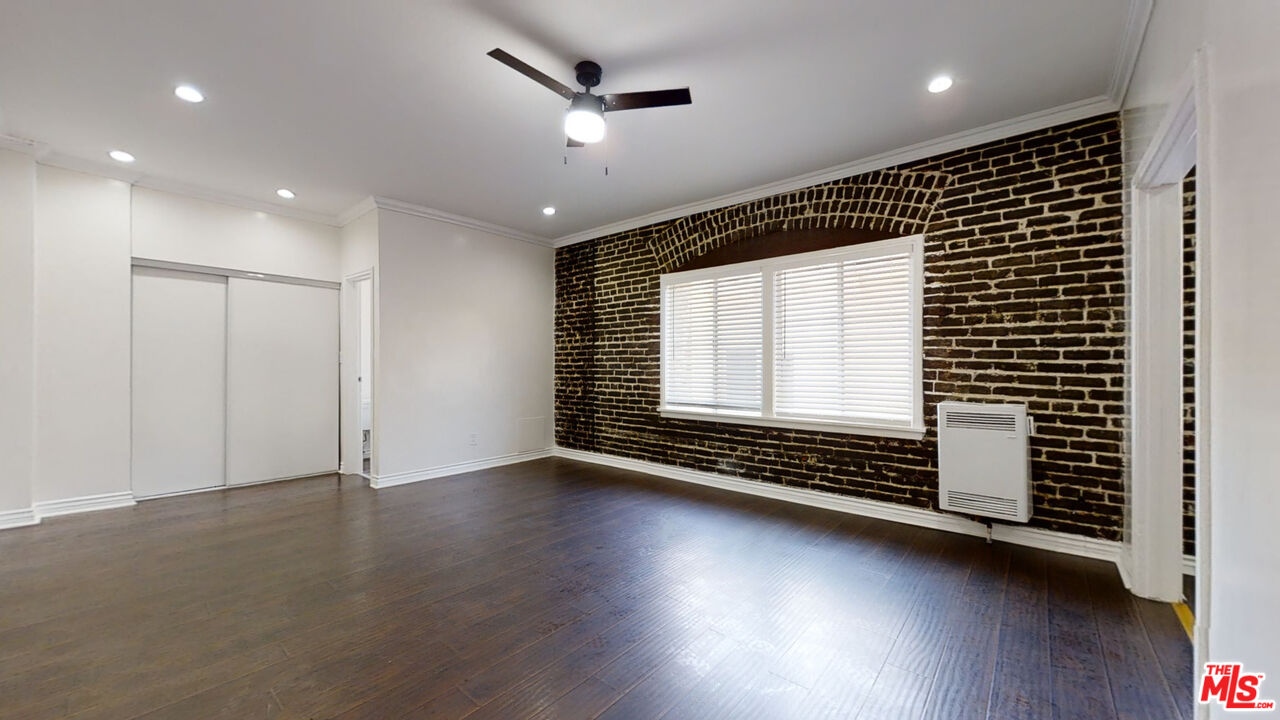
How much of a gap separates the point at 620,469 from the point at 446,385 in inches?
86.4

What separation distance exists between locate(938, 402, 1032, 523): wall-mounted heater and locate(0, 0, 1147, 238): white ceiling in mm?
2004

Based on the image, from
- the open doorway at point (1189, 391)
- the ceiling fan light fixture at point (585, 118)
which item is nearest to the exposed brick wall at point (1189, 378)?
the open doorway at point (1189, 391)

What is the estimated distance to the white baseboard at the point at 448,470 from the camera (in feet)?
15.5

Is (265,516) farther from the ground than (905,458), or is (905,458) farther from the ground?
(905,458)

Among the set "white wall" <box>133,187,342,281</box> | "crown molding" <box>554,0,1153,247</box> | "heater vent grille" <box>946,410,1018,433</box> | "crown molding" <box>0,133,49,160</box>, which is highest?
"crown molding" <box>0,133,49,160</box>

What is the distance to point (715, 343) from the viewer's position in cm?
488

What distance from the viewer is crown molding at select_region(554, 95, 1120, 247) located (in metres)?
2.97

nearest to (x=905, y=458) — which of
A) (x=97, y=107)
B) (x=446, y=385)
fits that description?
(x=446, y=385)

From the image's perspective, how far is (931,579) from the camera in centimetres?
270

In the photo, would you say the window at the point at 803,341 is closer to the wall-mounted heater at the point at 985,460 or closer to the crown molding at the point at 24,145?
the wall-mounted heater at the point at 985,460

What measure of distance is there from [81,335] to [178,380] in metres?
0.74

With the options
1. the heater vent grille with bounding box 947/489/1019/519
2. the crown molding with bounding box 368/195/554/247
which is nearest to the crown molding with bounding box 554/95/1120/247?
the crown molding with bounding box 368/195/554/247

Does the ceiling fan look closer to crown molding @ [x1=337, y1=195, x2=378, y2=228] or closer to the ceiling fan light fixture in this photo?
the ceiling fan light fixture

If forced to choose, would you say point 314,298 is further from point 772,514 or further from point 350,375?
point 772,514
